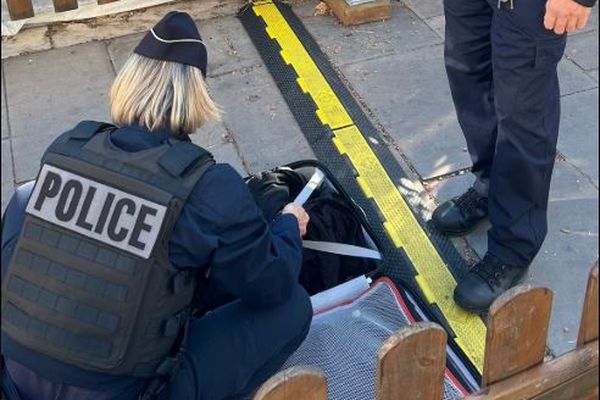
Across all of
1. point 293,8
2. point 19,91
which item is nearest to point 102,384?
point 19,91

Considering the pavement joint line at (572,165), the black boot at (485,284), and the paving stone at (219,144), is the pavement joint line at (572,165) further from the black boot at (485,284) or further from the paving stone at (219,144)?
the paving stone at (219,144)

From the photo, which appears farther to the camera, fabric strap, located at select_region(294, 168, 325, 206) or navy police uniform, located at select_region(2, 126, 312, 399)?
fabric strap, located at select_region(294, 168, 325, 206)

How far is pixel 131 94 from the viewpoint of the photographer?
220cm

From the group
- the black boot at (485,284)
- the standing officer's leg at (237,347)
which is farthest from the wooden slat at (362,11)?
the standing officer's leg at (237,347)

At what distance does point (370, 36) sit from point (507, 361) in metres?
3.16

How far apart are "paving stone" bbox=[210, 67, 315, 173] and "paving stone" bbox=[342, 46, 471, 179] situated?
17.9 inches

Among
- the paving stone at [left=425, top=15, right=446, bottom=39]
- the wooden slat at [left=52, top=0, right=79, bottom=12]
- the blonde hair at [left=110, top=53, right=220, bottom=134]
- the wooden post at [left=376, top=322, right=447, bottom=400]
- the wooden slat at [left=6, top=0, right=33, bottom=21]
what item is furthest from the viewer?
the wooden slat at [left=52, top=0, right=79, bottom=12]

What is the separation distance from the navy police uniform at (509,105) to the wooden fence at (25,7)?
9.36 ft

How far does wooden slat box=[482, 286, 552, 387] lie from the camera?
6.23ft

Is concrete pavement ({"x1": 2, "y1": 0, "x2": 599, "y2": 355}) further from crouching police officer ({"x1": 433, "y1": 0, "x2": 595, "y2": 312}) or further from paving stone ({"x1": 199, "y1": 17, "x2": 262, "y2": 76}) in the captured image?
crouching police officer ({"x1": 433, "y1": 0, "x2": 595, "y2": 312})

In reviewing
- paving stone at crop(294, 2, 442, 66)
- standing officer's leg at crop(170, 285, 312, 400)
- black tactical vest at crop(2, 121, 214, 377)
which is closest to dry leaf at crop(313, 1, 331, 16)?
paving stone at crop(294, 2, 442, 66)

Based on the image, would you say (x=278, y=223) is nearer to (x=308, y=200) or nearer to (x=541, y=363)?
(x=308, y=200)

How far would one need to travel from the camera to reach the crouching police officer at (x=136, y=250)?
1937 millimetres

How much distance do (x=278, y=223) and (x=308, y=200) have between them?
1.90ft
